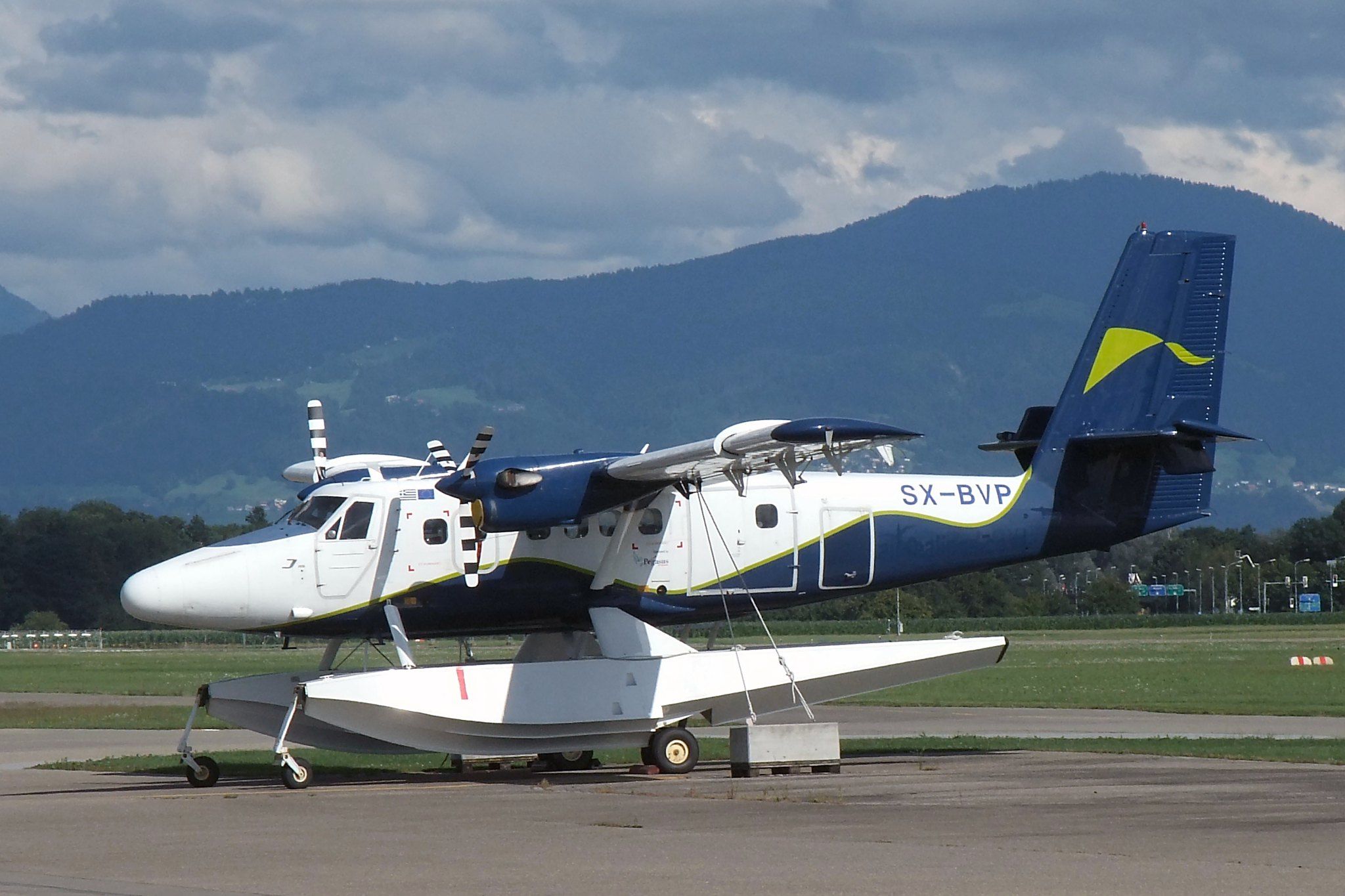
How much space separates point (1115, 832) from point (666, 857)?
142 inches

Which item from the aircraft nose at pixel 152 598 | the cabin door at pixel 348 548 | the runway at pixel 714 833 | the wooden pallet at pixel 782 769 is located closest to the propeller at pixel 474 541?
the cabin door at pixel 348 548

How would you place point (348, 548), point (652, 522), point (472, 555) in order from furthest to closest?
point (652, 522) → point (348, 548) → point (472, 555)

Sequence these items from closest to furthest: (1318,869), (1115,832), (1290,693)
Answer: (1318,869), (1115,832), (1290,693)

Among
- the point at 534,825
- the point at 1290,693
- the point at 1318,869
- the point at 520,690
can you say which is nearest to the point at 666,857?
the point at 534,825

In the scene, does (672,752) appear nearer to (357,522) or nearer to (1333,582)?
(357,522)

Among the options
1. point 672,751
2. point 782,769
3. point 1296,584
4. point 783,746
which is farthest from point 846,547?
point 1296,584

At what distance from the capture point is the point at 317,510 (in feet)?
66.9

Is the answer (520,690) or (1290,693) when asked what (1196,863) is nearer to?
(520,690)

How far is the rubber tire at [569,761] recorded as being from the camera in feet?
70.0

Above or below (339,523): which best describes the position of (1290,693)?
below

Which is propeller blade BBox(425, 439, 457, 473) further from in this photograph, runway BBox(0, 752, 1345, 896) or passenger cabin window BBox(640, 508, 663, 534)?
runway BBox(0, 752, 1345, 896)

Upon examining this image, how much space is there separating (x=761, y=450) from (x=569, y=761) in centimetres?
564

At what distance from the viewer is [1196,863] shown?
12055 mm

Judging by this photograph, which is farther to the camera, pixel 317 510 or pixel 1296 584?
pixel 1296 584
